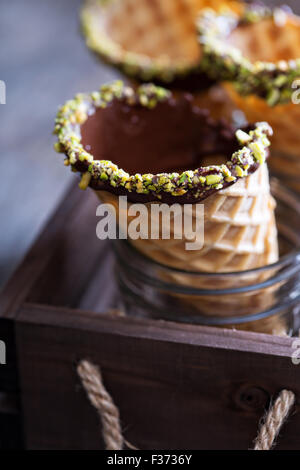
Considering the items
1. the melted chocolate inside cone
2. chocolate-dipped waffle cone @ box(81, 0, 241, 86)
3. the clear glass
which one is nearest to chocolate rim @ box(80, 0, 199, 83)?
chocolate-dipped waffle cone @ box(81, 0, 241, 86)

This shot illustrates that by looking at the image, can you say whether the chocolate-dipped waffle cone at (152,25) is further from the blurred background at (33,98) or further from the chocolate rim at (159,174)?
the chocolate rim at (159,174)

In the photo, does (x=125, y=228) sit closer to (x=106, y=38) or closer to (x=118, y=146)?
(x=118, y=146)

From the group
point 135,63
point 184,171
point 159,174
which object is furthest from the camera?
point 135,63

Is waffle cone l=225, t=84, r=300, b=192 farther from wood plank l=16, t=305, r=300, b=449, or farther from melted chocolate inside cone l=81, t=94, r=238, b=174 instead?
wood plank l=16, t=305, r=300, b=449

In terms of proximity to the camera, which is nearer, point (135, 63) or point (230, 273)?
point (230, 273)

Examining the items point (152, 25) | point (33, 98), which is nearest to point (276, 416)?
point (152, 25)

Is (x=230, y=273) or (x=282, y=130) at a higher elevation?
(x=282, y=130)

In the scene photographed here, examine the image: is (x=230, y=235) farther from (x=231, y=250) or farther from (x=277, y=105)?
(x=277, y=105)

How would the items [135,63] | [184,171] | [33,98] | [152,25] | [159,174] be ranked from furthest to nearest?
[33,98]
[152,25]
[135,63]
[184,171]
[159,174]
